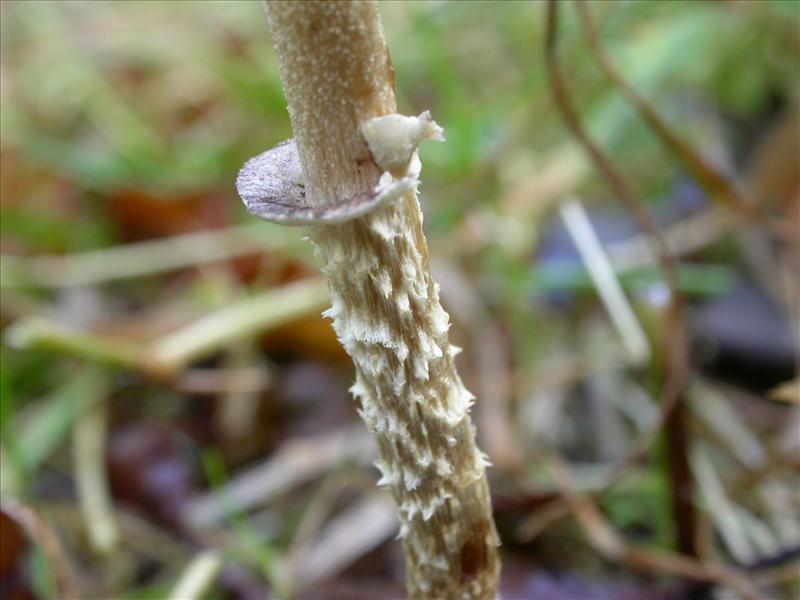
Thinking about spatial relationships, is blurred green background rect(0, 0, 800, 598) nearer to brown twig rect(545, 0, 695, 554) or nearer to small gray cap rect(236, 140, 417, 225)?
brown twig rect(545, 0, 695, 554)

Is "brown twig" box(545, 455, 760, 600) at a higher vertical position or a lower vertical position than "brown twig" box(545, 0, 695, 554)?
lower

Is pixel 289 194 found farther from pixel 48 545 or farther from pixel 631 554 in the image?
pixel 631 554

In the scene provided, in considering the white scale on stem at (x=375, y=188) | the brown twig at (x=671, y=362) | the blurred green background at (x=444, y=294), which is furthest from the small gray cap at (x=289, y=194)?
the blurred green background at (x=444, y=294)

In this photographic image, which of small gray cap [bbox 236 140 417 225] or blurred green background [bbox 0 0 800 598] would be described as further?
blurred green background [bbox 0 0 800 598]

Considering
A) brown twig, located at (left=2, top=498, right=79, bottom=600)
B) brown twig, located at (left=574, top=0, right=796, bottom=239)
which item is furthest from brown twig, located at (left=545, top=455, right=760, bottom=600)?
brown twig, located at (left=2, top=498, right=79, bottom=600)

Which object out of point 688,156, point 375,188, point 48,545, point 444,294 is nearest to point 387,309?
point 375,188

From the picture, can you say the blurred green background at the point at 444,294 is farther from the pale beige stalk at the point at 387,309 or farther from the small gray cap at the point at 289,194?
the small gray cap at the point at 289,194
